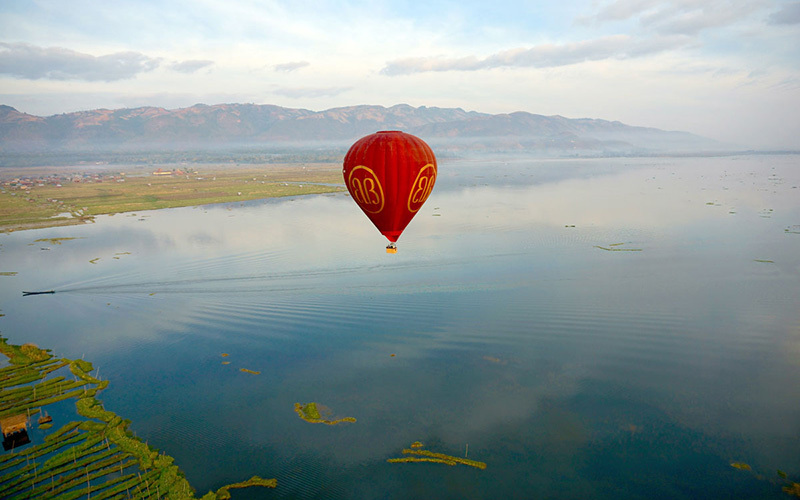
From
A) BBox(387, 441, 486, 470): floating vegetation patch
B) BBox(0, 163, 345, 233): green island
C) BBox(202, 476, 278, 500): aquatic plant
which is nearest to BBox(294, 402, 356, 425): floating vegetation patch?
BBox(387, 441, 486, 470): floating vegetation patch

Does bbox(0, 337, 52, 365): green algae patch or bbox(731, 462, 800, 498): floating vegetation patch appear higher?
bbox(0, 337, 52, 365): green algae patch

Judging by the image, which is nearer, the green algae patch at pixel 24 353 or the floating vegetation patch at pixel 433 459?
the floating vegetation patch at pixel 433 459

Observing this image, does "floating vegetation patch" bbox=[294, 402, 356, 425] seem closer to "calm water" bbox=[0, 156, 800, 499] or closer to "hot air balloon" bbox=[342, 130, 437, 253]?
"calm water" bbox=[0, 156, 800, 499]

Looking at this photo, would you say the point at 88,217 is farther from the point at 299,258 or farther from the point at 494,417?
the point at 494,417

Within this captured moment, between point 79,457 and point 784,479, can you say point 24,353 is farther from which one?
point 784,479

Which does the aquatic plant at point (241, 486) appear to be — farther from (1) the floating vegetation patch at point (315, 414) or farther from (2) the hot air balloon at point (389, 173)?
(2) the hot air balloon at point (389, 173)

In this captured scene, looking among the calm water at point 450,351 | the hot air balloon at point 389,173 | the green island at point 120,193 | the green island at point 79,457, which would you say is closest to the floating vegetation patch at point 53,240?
the calm water at point 450,351
